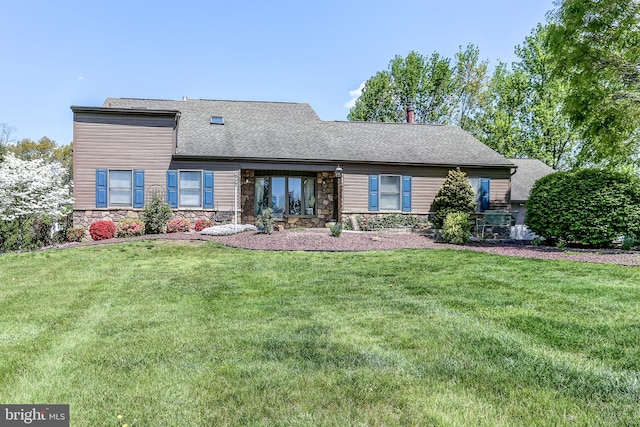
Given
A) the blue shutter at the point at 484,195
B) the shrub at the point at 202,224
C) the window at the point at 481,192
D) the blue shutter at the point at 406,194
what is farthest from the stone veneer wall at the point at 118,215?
the blue shutter at the point at 484,195

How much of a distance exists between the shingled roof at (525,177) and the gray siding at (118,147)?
15.7m

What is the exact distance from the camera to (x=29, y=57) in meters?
15.4

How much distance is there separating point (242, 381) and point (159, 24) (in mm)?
13533

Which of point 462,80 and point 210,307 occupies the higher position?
point 462,80

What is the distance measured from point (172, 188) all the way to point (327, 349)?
42.1 feet

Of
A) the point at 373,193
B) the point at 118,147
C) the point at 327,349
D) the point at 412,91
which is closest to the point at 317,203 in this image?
the point at 373,193

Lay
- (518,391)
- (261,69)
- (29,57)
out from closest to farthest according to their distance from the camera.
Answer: (518,391), (29,57), (261,69)

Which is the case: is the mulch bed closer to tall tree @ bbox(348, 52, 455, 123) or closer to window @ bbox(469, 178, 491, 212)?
window @ bbox(469, 178, 491, 212)

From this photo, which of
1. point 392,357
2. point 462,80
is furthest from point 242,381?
point 462,80

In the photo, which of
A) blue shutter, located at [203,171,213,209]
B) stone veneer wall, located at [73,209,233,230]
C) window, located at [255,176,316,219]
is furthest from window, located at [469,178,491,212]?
blue shutter, located at [203,171,213,209]

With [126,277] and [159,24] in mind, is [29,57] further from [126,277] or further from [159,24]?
[126,277]

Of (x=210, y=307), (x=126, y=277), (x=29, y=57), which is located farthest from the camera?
(x=29, y=57)

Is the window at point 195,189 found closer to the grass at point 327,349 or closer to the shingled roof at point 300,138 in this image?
the shingled roof at point 300,138

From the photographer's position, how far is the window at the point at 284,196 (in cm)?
1631
